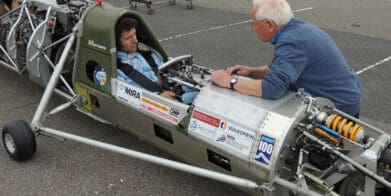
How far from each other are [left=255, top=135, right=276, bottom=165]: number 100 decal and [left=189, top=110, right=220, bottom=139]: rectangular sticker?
15.7 inches

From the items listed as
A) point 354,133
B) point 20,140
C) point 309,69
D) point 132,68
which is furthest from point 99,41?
point 354,133

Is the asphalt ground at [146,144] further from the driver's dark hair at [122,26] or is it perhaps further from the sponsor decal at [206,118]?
the driver's dark hair at [122,26]

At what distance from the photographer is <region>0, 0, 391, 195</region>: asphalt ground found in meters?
4.09

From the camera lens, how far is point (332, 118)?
3086 mm

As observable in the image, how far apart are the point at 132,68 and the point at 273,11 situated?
5.08 ft

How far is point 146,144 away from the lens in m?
4.84

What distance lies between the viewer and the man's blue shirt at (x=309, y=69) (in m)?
3.28

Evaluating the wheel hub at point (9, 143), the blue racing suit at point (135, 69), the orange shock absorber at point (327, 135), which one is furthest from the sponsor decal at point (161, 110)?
the wheel hub at point (9, 143)

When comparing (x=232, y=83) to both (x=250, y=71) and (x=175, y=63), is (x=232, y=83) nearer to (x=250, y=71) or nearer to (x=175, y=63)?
(x=250, y=71)

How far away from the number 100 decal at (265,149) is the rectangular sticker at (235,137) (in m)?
0.08

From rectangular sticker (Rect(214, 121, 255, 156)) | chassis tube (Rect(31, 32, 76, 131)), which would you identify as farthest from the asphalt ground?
rectangular sticker (Rect(214, 121, 255, 156))

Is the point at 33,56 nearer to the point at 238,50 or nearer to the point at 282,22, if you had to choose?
the point at 282,22

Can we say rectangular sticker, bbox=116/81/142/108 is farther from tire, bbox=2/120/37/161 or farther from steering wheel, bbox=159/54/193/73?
tire, bbox=2/120/37/161

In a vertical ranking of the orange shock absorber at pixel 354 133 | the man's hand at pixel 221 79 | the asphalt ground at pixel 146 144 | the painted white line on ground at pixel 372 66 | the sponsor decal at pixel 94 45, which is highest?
the man's hand at pixel 221 79
